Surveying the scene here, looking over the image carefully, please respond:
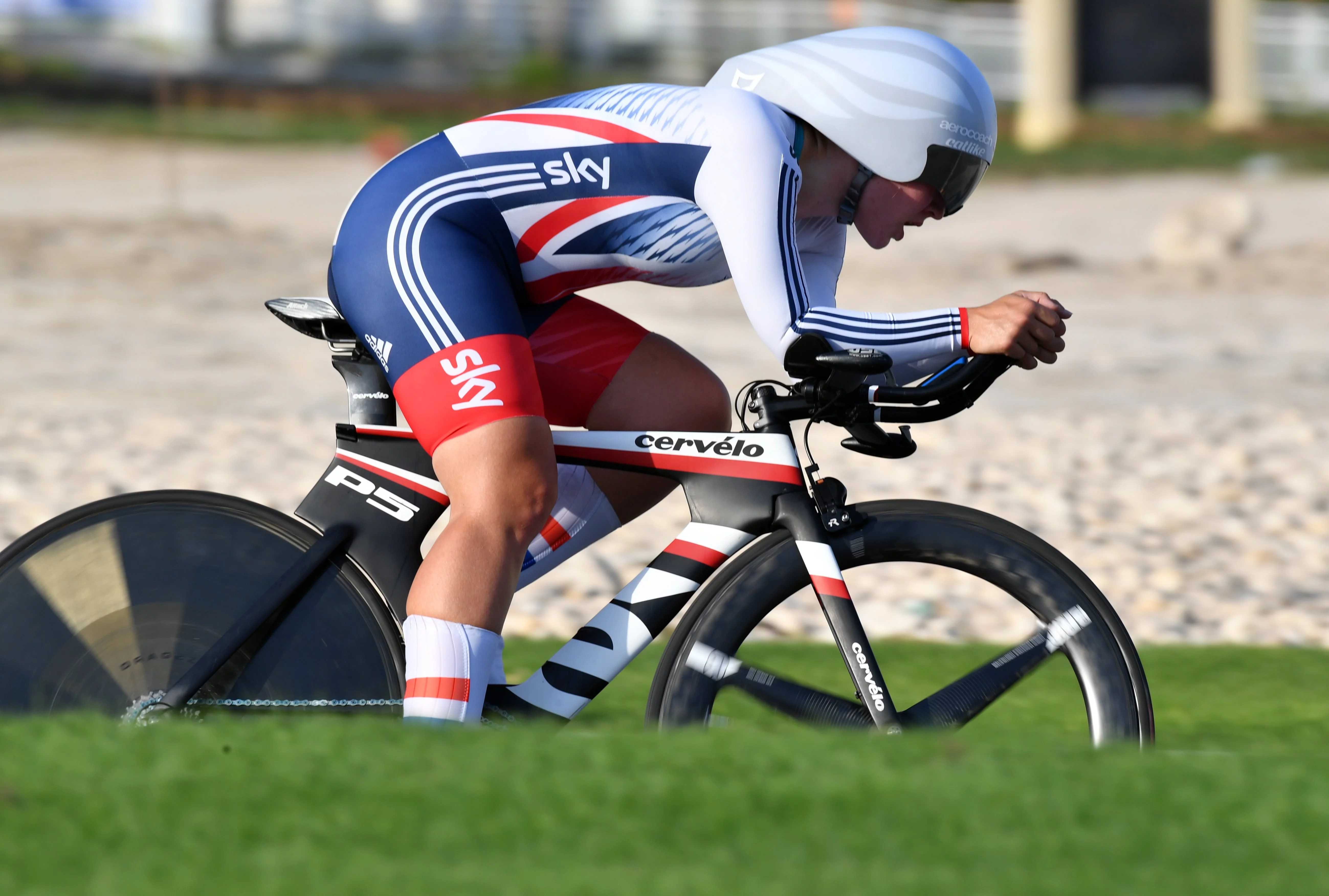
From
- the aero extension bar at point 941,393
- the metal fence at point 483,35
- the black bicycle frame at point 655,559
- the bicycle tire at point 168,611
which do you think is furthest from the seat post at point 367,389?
the metal fence at point 483,35

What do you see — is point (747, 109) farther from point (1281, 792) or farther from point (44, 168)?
point (44, 168)

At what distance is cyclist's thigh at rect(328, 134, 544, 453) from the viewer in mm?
2818

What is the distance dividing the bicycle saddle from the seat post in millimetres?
25

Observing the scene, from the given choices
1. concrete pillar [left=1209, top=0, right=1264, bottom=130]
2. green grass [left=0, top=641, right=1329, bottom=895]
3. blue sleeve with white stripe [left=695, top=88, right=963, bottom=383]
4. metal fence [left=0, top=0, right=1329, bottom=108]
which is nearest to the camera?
green grass [left=0, top=641, right=1329, bottom=895]

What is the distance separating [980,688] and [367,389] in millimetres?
1266

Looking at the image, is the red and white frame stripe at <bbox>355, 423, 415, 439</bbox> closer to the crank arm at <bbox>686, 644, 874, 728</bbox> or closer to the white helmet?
the crank arm at <bbox>686, 644, 874, 728</bbox>

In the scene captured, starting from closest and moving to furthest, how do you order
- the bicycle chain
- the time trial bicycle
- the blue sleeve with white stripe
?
the blue sleeve with white stripe < the time trial bicycle < the bicycle chain

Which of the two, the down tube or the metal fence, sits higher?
the down tube

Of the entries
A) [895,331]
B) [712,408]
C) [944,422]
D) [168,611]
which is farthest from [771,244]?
[944,422]

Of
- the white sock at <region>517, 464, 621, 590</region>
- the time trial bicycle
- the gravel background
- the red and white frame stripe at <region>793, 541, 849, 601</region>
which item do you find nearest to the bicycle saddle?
the time trial bicycle

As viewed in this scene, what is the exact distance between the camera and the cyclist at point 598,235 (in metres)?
2.79

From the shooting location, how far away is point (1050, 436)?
9.00 metres

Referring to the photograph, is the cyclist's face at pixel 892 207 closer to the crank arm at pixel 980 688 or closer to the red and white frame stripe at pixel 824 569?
the red and white frame stripe at pixel 824 569

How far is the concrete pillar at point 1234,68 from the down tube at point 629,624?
28391 mm
